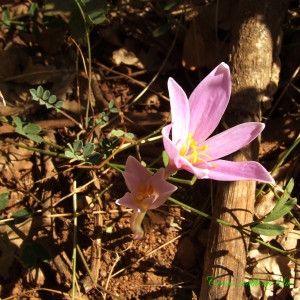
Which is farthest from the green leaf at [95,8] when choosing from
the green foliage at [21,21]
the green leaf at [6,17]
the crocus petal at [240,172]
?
the crocus petal at [240,172]

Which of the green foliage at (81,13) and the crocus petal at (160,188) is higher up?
the green foliage at (81,13)

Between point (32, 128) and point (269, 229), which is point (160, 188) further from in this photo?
point (32, 128)

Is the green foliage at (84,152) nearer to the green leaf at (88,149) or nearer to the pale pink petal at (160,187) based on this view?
the green leaf at (88,149)

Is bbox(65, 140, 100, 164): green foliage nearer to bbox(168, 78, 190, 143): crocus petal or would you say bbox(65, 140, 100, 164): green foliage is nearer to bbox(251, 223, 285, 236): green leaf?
bbox(168, 78, 190, 143): crocus petal

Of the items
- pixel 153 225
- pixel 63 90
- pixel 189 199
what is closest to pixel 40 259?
pixel 153 225

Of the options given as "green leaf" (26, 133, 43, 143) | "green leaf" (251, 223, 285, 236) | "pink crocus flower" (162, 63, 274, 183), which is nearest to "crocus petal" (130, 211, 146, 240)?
"pink crocus flower" (162, 63, 274, 183)

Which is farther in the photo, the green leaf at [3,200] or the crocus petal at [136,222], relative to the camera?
the green leaf at [3,200]
